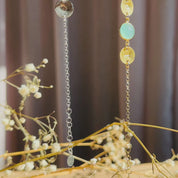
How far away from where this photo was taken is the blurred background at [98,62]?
2.84ft

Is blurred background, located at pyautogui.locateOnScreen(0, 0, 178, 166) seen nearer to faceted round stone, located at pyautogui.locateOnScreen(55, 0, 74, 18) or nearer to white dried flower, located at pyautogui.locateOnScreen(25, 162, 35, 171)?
faceted round stone, located at pyautogui.locateOnScreen(55, 0, 74, 18)

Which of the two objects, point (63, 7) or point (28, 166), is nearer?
point (28, 166)

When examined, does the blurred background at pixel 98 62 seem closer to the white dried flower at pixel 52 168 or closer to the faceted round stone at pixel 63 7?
the faceted round stone at pixel 63 7

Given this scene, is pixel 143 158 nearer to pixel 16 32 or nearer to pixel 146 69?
pixel 146 69

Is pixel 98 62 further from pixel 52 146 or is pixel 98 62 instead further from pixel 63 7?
pixel 52 146

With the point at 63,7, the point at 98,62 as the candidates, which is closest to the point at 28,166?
the point at 63,7

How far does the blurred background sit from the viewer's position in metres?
0.87

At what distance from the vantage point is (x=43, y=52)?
90 cm

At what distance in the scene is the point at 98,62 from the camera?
0.93m

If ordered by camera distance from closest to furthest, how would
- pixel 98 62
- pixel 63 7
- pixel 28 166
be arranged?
pixel 28 166, pixel 63 7, pixel 98 62

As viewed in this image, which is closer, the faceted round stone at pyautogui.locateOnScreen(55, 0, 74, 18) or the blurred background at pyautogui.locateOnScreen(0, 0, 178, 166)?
the faceted round stone at pyautogui.locateOnScreen(55, 0, 74, 18)

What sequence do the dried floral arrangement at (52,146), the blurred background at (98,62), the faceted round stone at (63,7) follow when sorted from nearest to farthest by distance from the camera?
the dried floral arrangement at (52,146) < the faceted round stone at (63,7) < the blurred background at (98,62)

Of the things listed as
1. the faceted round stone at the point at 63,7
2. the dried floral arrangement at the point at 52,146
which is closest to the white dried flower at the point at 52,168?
the dried floral arrangement at the point at 52,146

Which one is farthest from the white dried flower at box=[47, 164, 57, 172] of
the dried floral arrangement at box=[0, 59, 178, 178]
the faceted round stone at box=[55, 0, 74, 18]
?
the faceted round stone at box=[55, 0, 74, 18]
